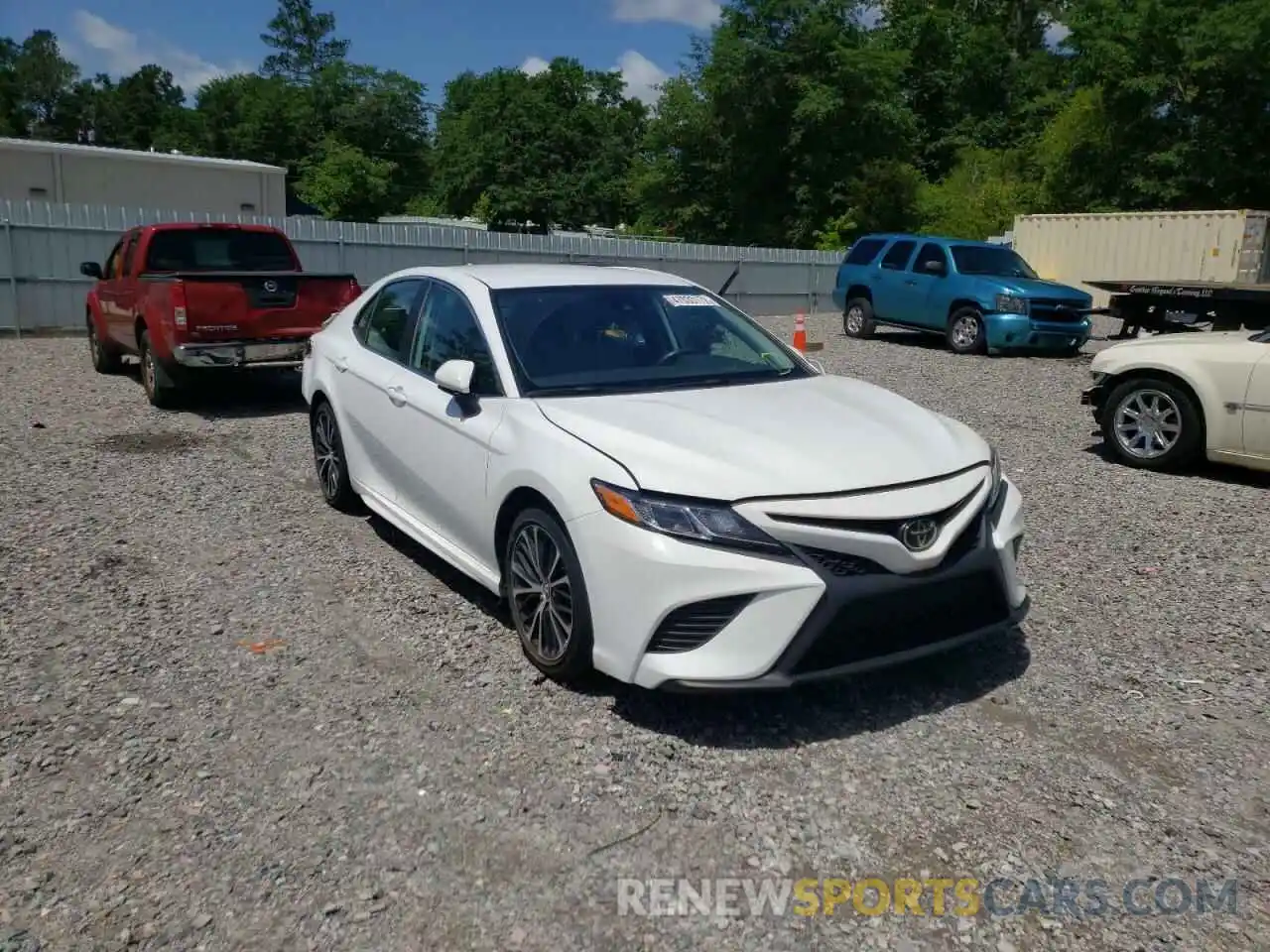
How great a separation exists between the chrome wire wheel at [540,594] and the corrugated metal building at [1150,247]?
2073cm

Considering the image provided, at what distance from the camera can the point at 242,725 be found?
12.5ft

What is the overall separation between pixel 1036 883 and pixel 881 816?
0.49 m

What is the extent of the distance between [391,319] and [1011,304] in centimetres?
1191

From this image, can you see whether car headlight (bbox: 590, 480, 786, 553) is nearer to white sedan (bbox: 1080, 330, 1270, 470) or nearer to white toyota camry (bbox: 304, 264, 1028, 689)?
white toyota camry (bbox: 304, 264, 1028, 689)

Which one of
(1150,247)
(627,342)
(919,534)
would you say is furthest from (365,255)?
(919,534)

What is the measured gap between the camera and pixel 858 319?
18188mm

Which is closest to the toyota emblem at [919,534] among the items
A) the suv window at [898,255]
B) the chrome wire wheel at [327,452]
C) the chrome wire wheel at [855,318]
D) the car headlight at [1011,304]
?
the chrome wire wheel at [327,452]

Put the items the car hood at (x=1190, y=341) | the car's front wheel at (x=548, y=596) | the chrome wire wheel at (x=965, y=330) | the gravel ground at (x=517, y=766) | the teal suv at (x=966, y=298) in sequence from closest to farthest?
the gravel ground at (x=517, y=766) < the car's front wheel at (x=548, y=596) < the car hood at (x=1190, y=341) < the teal suv at (x=966, y=298) < the chrome wire wheel at (x=965, y=330)

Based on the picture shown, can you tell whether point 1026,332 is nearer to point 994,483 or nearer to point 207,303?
point 207,303

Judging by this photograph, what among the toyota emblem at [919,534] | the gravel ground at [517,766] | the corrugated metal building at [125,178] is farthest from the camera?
the corrugated metal building at [125,178]

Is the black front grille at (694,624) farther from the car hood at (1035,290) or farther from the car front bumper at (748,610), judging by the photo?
the car hood at (1035,290)

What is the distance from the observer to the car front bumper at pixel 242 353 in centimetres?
934

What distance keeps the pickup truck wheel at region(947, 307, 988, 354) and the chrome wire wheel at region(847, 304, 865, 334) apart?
2.18 meters

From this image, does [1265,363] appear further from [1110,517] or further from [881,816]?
[881,816]
